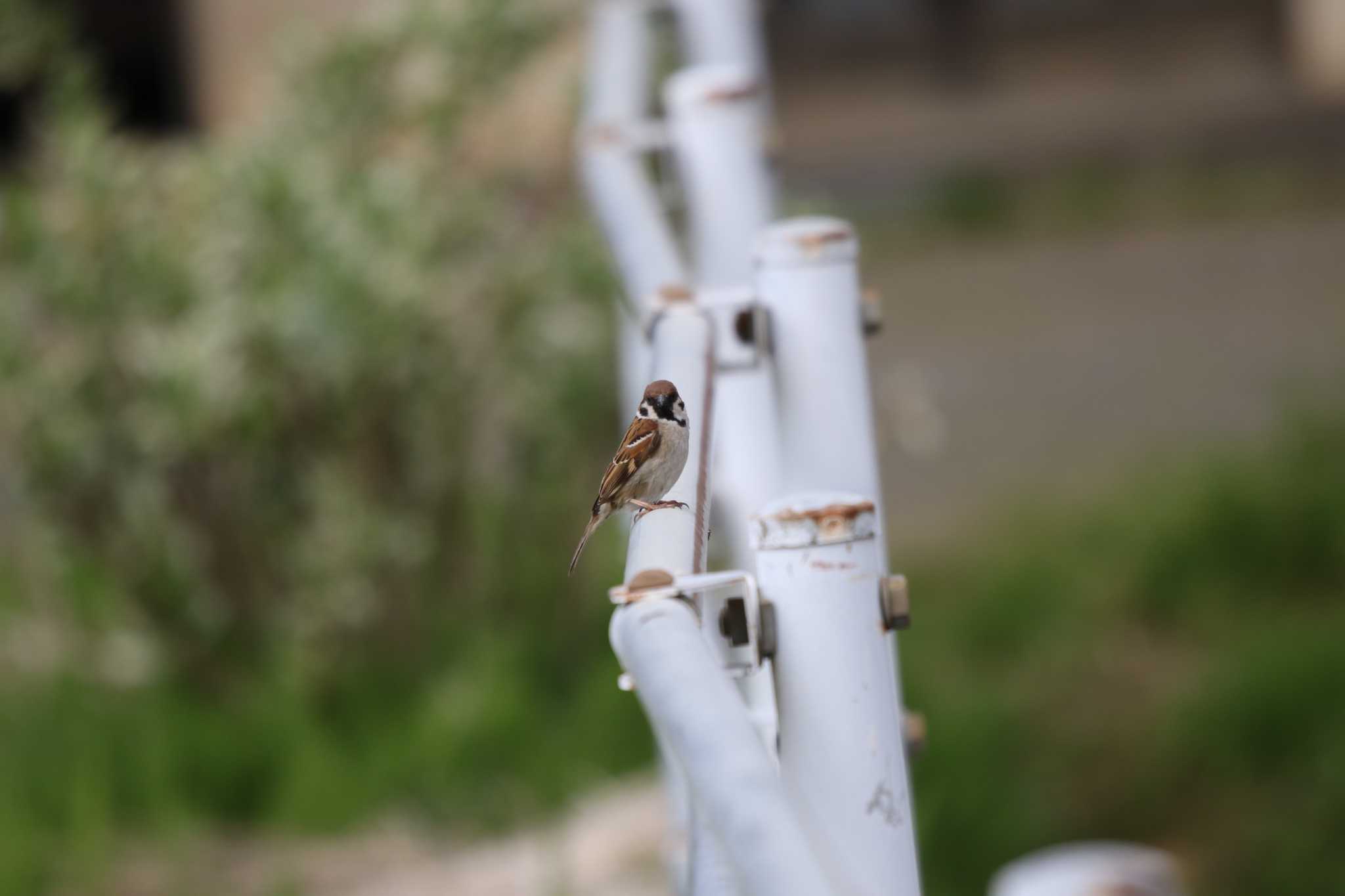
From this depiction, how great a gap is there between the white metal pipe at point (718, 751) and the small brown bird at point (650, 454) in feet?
0.20

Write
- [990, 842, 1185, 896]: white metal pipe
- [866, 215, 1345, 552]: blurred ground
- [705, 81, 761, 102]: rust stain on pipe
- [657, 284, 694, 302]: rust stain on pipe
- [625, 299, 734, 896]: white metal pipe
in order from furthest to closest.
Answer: [866, 215, 1345, 552]: blurred ground < [990, 842, 1185, 896]: white metal pipe < [705, 81, 761, 102]: rust stain on pipe < [657, 284, 694, 302]: rust stain on pipe < [625, 299, 734, 896]: white metal pipe

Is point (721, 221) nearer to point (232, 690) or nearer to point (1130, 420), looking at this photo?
point (232, 690)

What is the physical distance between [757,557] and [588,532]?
271 mm

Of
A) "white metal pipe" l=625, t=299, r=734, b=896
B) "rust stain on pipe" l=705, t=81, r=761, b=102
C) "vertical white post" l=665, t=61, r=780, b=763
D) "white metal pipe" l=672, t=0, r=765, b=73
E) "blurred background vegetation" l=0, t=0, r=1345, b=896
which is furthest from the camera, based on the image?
"blurred background vegetation" l=0, t=0, r=1345, b=896

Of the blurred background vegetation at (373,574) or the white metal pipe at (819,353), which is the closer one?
the white metal pipe at (819,353)

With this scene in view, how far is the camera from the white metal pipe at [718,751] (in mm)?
→ 708

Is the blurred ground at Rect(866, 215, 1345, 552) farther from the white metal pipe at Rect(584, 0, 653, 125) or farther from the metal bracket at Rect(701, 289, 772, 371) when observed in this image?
the metal bracket at Rect(701, 289, 772, 371)

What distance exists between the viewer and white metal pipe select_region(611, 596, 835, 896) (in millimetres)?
708

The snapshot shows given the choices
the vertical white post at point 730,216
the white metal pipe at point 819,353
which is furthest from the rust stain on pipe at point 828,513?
the vertical white post at point 730,216

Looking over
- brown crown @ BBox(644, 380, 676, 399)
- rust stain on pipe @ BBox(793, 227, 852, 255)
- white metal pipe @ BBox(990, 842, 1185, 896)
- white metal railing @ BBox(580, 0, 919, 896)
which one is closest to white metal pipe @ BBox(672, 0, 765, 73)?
white metal railing @ BBox(580, 0, 919, 896)

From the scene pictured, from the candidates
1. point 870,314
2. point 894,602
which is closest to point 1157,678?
→ point 870,314

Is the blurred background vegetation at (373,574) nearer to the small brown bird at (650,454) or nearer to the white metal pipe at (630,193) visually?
the white metal pipe at (630,193)

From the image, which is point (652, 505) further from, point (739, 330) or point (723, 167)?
point (723, 167)

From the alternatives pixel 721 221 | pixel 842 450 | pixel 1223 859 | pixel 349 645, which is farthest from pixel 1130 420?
pixel 842 450
